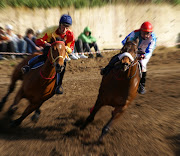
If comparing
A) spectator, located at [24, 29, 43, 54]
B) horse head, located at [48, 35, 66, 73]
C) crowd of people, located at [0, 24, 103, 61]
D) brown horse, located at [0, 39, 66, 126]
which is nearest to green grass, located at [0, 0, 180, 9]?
crowd of people, located at [0, 24, 103, 61]

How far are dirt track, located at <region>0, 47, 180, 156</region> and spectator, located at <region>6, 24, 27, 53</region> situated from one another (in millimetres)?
3123

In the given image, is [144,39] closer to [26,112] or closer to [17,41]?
[26,112]

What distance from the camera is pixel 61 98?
6.54m

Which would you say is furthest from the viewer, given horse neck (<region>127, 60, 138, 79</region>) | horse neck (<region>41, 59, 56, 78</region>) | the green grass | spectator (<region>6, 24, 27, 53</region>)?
the green grass

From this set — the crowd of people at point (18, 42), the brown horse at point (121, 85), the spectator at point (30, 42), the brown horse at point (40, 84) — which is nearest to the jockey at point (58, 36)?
the brown horse at point (40, 84)

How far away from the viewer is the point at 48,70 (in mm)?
3895

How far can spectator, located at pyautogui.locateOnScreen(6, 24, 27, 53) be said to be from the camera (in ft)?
31.5

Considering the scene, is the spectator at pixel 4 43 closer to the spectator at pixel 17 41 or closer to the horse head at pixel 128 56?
the spectator at pixel 17 41

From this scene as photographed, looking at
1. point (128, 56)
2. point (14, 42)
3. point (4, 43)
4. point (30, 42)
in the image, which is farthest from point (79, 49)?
point (128, 56)

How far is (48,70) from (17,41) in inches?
282

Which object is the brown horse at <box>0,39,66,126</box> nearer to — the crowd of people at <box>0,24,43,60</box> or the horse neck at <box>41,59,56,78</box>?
the horse neck at <box>41,59,56,78</box>

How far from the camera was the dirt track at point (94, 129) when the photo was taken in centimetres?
354

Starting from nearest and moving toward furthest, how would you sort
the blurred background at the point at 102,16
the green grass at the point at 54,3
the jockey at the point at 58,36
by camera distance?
the jockey at the point at 58,36
the green grass at the point at 54,3
the blurred background at the point at 102,16

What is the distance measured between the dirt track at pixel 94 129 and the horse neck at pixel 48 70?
1.56 m
